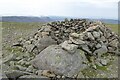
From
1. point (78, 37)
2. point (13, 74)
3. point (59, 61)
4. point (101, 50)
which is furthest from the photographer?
point (101, 50)

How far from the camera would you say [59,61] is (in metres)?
24.1

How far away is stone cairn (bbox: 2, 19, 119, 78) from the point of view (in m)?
24.0

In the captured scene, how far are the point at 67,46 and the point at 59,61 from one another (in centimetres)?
198

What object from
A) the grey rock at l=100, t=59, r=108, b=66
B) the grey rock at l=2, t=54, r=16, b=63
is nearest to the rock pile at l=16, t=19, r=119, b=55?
the grey rock at l=100, t=59, r=108, b=66

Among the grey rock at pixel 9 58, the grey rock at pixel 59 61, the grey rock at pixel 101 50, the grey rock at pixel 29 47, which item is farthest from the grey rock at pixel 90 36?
the grey rock at pixel 9 58

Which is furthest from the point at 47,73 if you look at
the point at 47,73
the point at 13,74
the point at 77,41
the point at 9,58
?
the point at 9,58

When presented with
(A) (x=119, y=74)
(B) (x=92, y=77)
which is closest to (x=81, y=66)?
(B) (x=92, y=77)

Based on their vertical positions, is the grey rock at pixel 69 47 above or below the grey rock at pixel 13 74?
above

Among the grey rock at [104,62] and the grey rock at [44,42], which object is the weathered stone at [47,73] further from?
the grey rock at [104,62]

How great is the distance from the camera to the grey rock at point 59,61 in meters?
23.7

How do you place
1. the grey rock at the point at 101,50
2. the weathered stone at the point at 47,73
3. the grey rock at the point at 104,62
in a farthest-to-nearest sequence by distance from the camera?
the grey rock at the point at 101,50 < the grey rock at the point at 104,62 < the weathered stone at the point at 47,73

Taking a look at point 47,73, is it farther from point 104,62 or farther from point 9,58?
point 104,62

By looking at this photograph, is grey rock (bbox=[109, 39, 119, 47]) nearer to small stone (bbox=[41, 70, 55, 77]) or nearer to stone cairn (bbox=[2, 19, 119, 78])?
stone cairn (bbox=[2, 19, 119, 78])

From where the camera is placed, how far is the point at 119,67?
26188 millimetres
